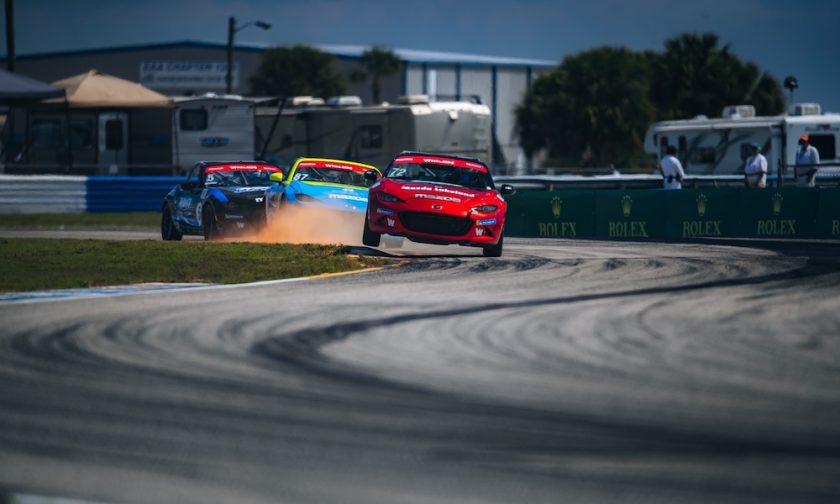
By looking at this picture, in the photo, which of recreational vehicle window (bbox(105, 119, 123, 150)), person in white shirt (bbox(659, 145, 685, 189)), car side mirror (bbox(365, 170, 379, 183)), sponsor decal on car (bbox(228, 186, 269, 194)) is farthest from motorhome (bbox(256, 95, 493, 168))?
car side mirror (bbox(365, 170, 379, 183))

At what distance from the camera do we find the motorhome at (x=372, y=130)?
128ft

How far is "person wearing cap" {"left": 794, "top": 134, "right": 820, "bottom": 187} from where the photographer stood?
92.6 ft

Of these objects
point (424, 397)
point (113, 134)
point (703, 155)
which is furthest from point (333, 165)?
point (113, 134)

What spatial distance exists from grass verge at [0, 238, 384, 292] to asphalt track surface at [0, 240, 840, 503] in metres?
1.82

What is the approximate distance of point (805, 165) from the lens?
2828 cm

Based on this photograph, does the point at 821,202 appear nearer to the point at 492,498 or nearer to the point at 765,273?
the point at 765,273

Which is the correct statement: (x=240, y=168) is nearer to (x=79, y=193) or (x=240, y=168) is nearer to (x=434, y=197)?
(x=434, y=197)

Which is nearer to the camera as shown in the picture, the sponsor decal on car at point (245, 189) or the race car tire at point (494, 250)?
the race car tire at point (494, 250)

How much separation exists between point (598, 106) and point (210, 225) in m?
60.6

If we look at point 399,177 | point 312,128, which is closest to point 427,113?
point 312,128

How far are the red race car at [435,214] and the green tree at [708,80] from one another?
54.8 m

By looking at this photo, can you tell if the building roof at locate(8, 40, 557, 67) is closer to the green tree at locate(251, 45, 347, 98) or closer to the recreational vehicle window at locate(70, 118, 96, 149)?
the green tree at locate(251, 45, 347, 98)

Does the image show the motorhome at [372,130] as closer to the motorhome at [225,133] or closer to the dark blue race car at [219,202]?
the motorhome at [225,133]

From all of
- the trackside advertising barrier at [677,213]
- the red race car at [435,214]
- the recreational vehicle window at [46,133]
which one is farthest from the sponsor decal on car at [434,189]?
the recreational vehicle window at [46,133]
